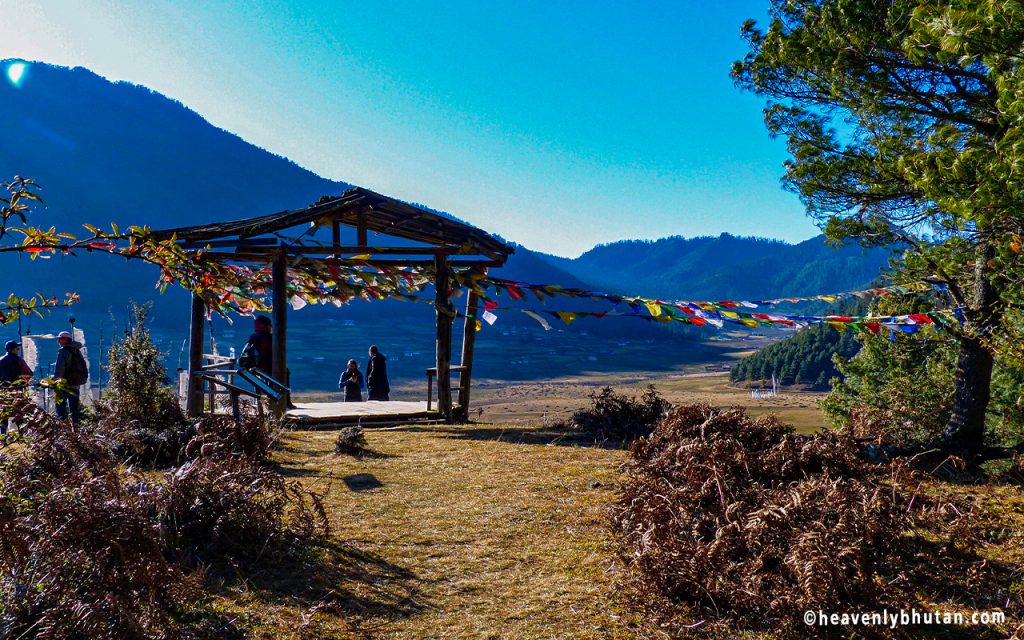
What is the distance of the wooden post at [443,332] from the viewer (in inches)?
480

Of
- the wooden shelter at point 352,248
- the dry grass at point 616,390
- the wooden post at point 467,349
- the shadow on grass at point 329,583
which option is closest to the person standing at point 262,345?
the wooden shelter at point 352,248

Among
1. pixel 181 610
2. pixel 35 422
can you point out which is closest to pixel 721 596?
pixel 181 610

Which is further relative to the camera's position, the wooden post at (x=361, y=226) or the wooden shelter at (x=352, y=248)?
the wooden post at (x=361, y=226)

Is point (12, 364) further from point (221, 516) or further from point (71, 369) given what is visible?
point (221, 516)

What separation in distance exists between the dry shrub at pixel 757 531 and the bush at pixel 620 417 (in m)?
4.88

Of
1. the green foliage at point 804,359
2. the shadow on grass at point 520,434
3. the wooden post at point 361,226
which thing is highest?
the wooden post at point 361,226

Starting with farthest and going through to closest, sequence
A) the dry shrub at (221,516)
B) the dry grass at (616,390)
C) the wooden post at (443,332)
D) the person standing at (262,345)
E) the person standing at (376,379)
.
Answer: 1. the dry grass at (616,390)
2. the person standing at (376,379)
3. the person standing at (262,345)
4. the wooden post at (443,332)
5. the dry shrub at (221,516)

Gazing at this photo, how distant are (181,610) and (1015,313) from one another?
867 cm

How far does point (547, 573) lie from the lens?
468cm

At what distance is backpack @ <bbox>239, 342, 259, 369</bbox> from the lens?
1130 centimetres

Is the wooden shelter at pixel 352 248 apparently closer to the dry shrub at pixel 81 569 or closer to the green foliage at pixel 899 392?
the green foliage at pixel 899 392

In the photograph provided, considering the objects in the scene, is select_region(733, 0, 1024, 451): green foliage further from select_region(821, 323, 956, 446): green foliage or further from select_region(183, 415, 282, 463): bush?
select_region(183, 415, 282, 463): bush

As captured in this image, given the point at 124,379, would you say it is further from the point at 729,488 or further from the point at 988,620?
the point at 988,620

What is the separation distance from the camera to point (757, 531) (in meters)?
3.87
